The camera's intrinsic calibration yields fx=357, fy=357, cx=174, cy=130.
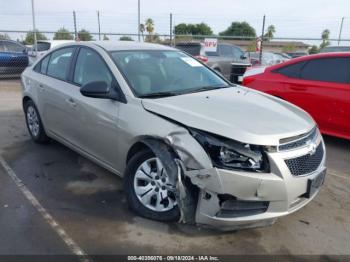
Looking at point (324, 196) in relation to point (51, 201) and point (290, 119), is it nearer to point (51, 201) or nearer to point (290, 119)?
point (290, 119)

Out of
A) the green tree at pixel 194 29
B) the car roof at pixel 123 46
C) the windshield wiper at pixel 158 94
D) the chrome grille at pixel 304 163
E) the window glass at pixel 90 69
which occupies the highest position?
the green tree at pixel 194 29

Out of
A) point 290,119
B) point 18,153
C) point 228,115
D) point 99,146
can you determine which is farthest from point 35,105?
point 290,119

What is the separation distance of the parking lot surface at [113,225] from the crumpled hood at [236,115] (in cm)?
93

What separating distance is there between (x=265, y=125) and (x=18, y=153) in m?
3.81

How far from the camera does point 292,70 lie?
6.29 meters

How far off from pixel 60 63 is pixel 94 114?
1.42 m

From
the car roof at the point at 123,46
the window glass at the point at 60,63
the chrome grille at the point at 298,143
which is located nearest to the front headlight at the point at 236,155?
the chrome grille at the point at 298,143

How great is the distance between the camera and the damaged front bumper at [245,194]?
278 centimetres

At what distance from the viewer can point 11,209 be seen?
3615mm

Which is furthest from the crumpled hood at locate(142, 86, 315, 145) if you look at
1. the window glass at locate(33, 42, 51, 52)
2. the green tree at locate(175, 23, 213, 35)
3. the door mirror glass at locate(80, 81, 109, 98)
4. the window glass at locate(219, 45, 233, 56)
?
the green tree at locate(175, 23, 213, 35)

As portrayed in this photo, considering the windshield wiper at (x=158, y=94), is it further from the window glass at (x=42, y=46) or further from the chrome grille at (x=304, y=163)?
the window glass at (x=42, y=46)

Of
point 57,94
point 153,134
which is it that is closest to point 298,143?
point 153,134

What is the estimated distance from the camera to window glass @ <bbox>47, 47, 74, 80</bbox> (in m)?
4.67

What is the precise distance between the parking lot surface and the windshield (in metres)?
1.26
